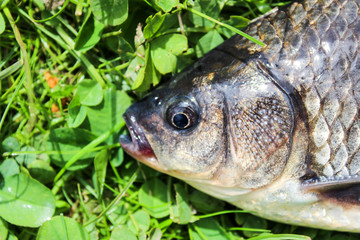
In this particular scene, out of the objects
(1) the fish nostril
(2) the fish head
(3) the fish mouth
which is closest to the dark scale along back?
(2) the fish head

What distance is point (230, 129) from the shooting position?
2271mm

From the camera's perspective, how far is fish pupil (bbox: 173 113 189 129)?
7.43 ft

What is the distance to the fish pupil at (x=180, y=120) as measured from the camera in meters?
2.27

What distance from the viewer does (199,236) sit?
277 cm

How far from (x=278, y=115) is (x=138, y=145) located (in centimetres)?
77

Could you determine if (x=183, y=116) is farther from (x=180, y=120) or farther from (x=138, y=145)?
(x=138, y=145)

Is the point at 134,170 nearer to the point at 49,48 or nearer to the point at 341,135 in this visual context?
the point at 49,48

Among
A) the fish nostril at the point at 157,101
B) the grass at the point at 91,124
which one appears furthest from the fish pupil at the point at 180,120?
the grass at the point at 91,124

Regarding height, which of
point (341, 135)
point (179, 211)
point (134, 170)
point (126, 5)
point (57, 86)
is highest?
point (126, 5)

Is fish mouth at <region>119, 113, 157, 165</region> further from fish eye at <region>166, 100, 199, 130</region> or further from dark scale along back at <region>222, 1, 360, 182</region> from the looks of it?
dark scale along back at <region>222, 1, 360, 182</region>

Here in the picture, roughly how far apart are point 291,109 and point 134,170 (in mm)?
1129

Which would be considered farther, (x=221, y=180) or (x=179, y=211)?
(x=179, y=211)

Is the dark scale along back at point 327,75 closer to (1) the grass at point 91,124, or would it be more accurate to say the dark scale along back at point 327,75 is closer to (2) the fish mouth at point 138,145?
(1) the grass at point 91,124

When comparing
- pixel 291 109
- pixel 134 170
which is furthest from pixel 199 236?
pixel 291 109
